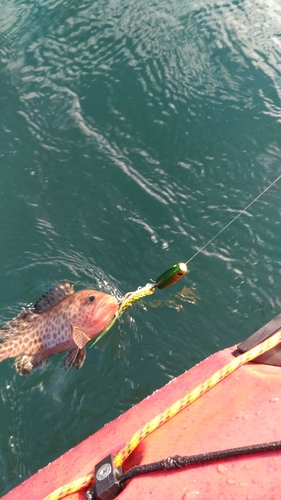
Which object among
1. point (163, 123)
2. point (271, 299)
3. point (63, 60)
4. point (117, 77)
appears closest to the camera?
point (271, 299)

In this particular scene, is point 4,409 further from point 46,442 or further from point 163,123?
point 163,123

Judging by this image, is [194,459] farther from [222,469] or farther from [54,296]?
[54,296]

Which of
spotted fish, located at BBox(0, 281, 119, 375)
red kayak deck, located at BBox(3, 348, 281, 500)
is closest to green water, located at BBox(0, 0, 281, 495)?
spotted fish, located at BBox(0, 281, 119, 375)

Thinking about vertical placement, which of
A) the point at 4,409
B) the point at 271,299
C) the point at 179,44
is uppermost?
the point at 179,44

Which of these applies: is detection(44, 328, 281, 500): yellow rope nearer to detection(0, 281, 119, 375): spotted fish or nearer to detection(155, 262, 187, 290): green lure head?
detection(155, 262, 187, 290): green lure head

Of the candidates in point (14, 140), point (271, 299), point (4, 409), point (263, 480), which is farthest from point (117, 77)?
point (263, 480)

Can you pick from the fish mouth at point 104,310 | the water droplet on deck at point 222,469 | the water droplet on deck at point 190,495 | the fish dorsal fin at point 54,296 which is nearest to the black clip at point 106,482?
the water droplet on deck at point 190,495

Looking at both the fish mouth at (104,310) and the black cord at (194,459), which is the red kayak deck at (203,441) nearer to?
the black cord at (194,459)
